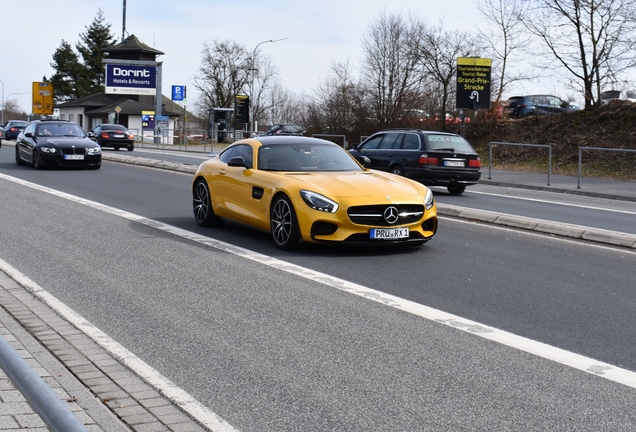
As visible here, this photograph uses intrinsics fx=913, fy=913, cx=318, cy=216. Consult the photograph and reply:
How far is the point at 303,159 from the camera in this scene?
11906 millimetres

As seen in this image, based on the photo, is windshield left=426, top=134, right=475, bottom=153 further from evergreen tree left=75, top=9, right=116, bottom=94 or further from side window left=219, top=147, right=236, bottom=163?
evergreen tree left=75, top=9, right=116, bottom=94

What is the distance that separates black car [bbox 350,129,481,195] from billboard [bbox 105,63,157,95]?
63.1m

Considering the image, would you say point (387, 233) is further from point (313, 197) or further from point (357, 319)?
point (357, 319)

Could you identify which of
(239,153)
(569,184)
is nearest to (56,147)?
(239,153)

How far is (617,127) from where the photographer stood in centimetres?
3550

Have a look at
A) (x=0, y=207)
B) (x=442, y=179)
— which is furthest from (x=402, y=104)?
(x=0, y=207)

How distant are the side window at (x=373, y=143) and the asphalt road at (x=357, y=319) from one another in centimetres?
1008

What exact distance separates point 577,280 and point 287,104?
94.7 meters

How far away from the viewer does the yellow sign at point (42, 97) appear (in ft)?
311

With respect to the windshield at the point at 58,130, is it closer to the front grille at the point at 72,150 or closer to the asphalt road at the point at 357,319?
the front grille at the point at 72,150

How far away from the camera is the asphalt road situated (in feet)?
16.2

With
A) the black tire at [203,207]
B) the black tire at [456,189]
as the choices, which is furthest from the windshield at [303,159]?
the black tire at [456,189]

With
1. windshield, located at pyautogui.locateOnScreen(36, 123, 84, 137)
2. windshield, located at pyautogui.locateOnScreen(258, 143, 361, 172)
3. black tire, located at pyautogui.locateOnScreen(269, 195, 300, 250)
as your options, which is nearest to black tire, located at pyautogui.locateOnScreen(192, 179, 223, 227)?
windshield, located at pyautogui.locateOnScreen(258, 143, 361, 172)

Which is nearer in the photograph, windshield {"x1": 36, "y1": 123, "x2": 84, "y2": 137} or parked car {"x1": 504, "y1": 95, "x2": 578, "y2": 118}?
windshield {"x1": 36, "y1": 123, "x2": 84, "y2": 137}
